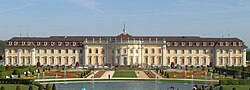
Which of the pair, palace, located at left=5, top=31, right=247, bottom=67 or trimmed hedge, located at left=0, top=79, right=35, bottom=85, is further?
palace, located at left=5, top=31, right=247, bottom=67

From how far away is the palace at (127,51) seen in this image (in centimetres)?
7881

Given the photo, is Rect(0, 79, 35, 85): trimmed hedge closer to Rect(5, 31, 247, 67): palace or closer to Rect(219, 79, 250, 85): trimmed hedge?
Rect(219, 79, 250, 85): trimmed hedge

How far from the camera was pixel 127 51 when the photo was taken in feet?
258

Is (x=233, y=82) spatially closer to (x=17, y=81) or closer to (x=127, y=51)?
(x=17, y=81)

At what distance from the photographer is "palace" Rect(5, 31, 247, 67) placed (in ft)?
259

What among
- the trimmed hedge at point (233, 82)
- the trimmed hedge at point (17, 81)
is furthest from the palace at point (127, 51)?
the trimmed hedge at point (17, 81)

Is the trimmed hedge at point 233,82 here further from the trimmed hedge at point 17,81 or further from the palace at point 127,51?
the palace at point 127,51

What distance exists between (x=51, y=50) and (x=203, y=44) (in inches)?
998

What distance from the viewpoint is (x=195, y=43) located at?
80.1 meters

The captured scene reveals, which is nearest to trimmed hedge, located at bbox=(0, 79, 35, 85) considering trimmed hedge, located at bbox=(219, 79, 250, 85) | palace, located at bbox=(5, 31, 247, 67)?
trimmed hedge, located at bbox=(219, 79, 250, 85)

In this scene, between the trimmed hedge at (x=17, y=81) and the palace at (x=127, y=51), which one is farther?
the palace at (x=127, y=51)

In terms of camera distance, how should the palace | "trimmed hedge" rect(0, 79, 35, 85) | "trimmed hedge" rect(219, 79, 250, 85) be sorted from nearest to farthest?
"trimmed hedge" rect(0, 79, 35, 85)
"trimmed hedge" rect(219, 79, 250, 85)
the palace

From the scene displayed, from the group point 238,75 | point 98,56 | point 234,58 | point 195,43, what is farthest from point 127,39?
point 238,75

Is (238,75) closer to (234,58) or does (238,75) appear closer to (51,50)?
(234,58)
